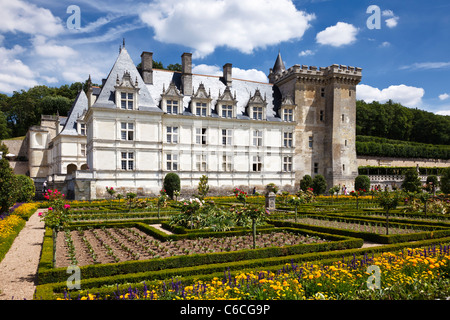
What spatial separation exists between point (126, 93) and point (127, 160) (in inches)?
260

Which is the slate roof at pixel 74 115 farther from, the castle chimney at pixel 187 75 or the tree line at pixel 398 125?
the tree line at pixel 398 125

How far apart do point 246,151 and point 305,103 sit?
413 inches

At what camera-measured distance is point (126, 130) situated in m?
33.7

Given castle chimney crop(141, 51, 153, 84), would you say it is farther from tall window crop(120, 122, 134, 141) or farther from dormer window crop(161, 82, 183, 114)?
tall window crop(120, 122, 134, 141)

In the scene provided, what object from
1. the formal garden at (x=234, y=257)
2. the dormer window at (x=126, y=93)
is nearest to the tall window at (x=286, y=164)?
the dormer window at (x=126, y=93)

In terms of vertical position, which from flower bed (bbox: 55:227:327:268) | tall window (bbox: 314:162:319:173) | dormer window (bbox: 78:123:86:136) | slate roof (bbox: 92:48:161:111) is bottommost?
flower bed (bbox: 55:227:327:268)

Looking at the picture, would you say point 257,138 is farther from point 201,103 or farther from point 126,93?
point 126,93

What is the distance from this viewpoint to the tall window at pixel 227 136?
38.5 m

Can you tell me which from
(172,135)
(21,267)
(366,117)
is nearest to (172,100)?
(172,135)

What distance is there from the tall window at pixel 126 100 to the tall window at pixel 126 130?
161 cm

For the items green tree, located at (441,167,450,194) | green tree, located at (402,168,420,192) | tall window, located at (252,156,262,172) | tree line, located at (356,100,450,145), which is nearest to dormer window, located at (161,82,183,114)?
tall window, located at (252,156,262,172)

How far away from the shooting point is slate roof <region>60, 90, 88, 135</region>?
44250 mm

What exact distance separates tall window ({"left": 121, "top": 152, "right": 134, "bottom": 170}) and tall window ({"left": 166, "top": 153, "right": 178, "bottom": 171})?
3771 mm

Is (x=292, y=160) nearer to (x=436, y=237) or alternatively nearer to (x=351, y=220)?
(x=351, y=220)
